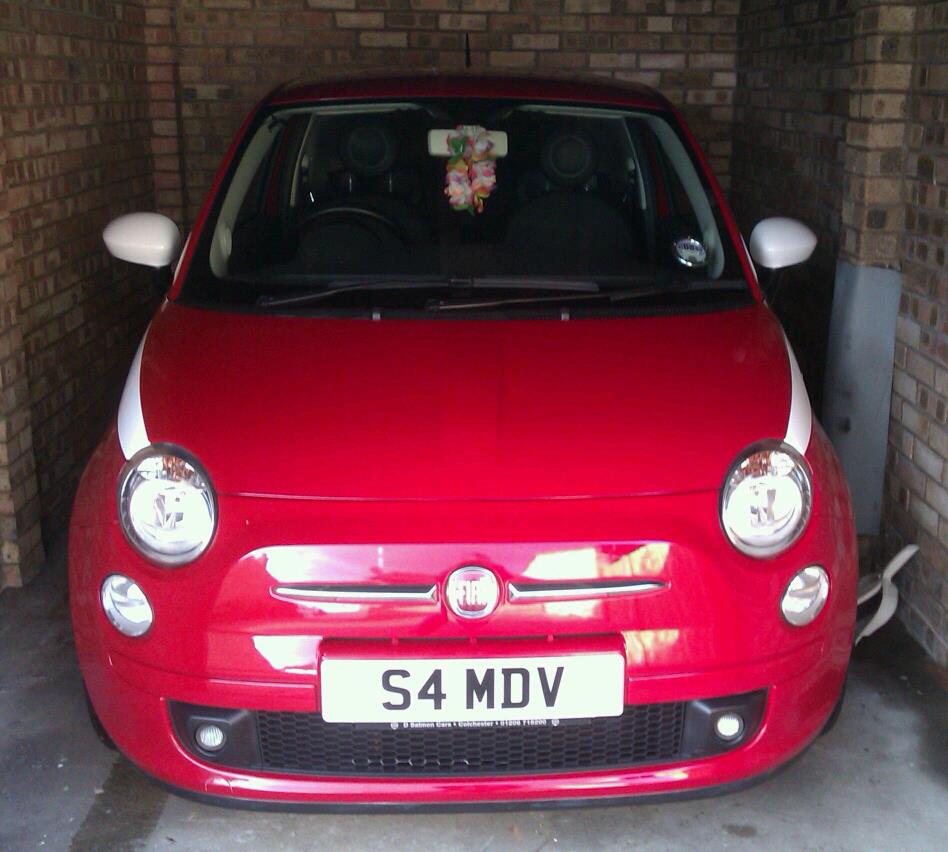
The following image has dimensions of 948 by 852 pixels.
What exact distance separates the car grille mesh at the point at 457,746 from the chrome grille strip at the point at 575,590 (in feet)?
0.74

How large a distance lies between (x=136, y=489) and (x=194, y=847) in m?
0.78

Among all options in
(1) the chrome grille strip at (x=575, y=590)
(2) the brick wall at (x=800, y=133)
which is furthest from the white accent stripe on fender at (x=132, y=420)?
(2) the brick wall at (x=800, y=133)

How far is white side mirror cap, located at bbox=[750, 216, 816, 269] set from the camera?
10.0 feet

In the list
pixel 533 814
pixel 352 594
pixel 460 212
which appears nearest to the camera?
pixel 352 594

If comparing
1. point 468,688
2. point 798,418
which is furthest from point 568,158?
point 468,688

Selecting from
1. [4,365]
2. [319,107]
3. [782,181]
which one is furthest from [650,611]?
[782,181]

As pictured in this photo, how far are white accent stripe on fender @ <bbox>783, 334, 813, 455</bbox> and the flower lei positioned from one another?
3.24ft

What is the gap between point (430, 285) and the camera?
9.18ft

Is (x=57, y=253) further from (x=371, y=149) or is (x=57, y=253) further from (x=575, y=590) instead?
(x=575, y=590)

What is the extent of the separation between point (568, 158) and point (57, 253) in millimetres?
1960

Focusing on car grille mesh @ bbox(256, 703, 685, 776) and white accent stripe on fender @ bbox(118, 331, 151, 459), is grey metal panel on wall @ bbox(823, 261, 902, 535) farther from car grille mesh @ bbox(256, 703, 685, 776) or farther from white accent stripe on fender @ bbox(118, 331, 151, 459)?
white accent stripe on fender @ bbox(118, 331, 151, 459)

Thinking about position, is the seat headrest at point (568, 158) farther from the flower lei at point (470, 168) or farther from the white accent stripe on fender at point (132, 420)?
the white accent stripe on fender at point (132, 420)

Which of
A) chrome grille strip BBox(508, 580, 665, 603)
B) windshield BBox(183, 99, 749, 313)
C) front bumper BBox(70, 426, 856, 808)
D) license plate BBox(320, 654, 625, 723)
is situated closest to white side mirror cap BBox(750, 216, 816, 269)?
windshield BBox(183, 99, 749, 313)

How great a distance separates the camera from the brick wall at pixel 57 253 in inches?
142
